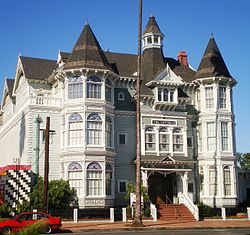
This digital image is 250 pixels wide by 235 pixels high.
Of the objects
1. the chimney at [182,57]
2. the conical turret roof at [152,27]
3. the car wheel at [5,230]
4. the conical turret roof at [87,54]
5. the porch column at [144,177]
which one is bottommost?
the car wheel at [5,230]

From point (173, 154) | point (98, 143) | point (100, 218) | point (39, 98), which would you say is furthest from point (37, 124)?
point (173, 154)

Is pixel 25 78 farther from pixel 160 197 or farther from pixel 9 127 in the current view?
pixel 160 197

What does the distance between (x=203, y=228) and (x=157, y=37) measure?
22401 mm

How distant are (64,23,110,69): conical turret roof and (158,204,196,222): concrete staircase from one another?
12970 millimetres

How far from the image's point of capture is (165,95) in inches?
1604

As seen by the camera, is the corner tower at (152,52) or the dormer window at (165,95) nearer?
the dormer window at (165,95)

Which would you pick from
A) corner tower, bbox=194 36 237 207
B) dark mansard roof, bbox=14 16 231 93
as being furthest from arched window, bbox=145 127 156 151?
corner tower, bbox=194 36 237 207

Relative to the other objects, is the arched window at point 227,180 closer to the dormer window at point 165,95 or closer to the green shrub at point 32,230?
the dormer window at point 165,95

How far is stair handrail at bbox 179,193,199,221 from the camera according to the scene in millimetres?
36156

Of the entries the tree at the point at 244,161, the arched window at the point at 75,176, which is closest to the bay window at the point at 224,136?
the arched window at the point at 75,176

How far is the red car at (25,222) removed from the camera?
79.3 ft

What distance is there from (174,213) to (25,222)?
50.8 ft

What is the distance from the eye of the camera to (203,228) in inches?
1145

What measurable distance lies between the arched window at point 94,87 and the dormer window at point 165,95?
6.16 metres
